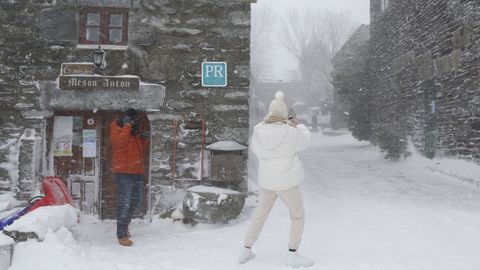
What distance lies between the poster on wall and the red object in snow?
1.21 metres

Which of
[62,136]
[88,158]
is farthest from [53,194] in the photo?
[62,136]

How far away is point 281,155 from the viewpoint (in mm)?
4242

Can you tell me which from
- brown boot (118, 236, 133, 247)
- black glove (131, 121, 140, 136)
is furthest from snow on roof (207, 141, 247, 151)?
brown boot (118, 236, 133, 247)

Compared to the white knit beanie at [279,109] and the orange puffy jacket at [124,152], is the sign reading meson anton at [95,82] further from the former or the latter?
the white knit beanie at [279,109]

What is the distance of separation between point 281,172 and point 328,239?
51.6 inches

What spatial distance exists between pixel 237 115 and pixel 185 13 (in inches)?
65.6

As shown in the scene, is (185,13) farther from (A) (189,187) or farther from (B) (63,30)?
(A) (189,187)

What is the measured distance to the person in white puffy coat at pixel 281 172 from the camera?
4160 millimetres

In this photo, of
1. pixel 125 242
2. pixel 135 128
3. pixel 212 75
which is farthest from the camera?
pixel 212 75

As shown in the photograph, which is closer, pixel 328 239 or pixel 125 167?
pixel 328 239

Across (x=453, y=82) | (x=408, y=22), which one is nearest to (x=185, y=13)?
(x=453, y=82)

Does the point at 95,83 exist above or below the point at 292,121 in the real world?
above

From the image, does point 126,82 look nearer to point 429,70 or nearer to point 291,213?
point 291,213

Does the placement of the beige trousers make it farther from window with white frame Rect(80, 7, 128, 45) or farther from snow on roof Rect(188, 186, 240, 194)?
window with white frame Rect(80, 7, 128, 45)
